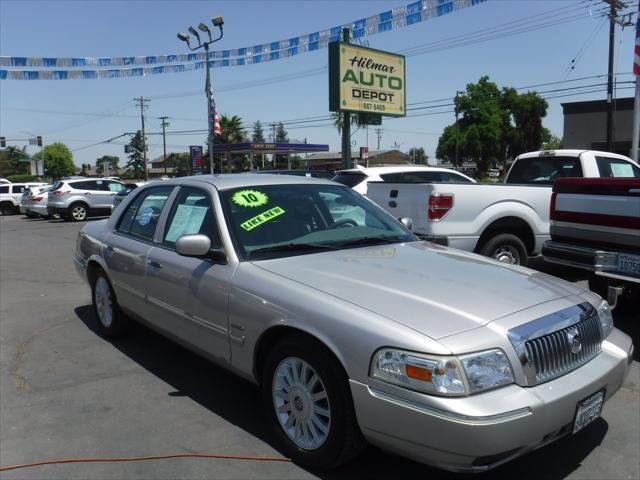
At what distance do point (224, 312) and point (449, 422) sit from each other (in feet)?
5.34

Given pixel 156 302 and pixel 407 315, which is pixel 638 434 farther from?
pixel 156 302

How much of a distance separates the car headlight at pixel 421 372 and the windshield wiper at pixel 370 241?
140 cm

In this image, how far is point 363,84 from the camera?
1959cm

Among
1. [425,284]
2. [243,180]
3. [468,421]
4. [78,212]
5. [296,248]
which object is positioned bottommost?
[78,212]

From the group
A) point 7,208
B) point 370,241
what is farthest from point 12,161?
point 370,241

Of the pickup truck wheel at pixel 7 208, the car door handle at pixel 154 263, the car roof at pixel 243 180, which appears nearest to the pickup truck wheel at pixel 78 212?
the pickup truck wheel at pixel 7 208

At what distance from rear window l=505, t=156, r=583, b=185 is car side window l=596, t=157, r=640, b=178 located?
37 cm

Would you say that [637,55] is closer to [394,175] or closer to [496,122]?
[394,175]

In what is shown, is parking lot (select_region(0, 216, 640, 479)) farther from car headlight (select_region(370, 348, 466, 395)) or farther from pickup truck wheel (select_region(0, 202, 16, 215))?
pickup truck wheel (select_region(0, 202, 16, 215))

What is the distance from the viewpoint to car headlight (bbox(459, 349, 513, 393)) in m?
2.45

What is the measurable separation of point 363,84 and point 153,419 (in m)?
17.5

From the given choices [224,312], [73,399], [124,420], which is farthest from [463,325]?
[73,399]

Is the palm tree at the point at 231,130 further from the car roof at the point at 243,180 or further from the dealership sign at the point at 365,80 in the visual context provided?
the car roof at the point at 243,180

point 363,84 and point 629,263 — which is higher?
point 363,84
